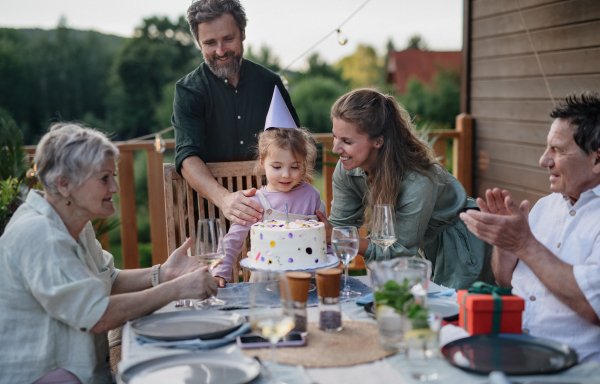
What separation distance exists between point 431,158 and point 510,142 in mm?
2626

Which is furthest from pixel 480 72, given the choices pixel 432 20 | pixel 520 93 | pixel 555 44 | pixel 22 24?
pixel 22 24

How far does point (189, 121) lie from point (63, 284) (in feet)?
5.44

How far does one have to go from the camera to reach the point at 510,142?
16.4 feet

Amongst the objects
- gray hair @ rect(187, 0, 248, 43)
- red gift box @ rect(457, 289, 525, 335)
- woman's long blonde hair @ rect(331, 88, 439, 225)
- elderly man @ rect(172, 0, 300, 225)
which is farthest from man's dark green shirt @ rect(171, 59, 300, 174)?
red gift box @ rect(457, 289, 525, 335)

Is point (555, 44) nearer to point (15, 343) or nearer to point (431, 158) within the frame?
point (431, 158)

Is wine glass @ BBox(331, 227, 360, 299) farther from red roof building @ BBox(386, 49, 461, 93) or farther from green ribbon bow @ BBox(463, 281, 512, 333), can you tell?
red roof building @ BBox(386, 49, 461, 93)

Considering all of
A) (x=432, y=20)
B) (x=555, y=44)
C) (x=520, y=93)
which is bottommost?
(x=520, y=93)

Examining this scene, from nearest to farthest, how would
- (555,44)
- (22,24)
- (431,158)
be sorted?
1. (431,158)
2. (555,44)
3. (22,24)

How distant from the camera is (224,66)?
311 cm

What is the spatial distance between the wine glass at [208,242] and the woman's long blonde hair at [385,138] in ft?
2.99

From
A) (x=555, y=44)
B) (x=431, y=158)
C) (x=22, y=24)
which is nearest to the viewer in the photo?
(x=431, y=158)

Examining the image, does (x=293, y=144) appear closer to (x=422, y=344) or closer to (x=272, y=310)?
(x=272, y=310)

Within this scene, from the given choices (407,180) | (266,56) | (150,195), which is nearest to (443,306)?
(407,180)

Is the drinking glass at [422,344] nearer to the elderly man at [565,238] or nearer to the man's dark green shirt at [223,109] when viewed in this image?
the elderly man at [565,238]
